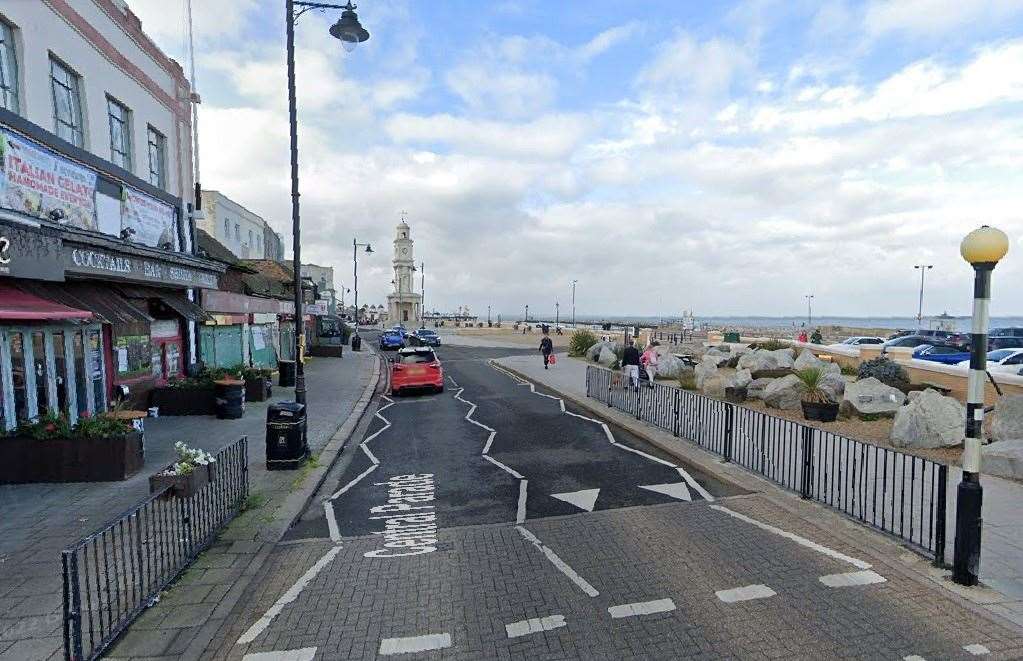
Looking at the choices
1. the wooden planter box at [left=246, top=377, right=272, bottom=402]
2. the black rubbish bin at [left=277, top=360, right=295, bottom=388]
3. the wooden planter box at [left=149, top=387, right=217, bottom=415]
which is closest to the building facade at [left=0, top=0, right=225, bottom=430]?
the wooden planter box at [left=149, top=387, right=217, bottom=415]

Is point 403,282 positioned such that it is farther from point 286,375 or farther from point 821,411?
point 821,411

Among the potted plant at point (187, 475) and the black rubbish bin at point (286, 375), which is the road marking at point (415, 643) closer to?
the potted plant at point (187, 475)

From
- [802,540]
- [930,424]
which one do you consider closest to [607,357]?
[930,424]

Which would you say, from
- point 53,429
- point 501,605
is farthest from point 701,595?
point 53,429

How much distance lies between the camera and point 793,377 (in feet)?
47.3

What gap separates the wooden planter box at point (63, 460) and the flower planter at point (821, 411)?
1407cm

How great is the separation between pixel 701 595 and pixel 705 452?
5.34 m

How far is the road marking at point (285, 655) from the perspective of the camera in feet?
14.0

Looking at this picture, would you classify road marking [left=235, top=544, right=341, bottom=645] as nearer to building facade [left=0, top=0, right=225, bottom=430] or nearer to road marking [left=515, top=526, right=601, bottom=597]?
road marking [left=515, top=526, right=601, bottom=597]

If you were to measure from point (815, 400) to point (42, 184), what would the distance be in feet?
54.4

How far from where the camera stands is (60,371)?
1088 cm

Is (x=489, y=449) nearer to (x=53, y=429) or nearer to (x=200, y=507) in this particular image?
(x=200, y=507)

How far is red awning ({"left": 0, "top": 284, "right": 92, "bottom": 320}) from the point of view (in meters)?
7.50

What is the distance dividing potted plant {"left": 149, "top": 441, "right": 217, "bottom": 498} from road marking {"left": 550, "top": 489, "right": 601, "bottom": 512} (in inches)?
183
